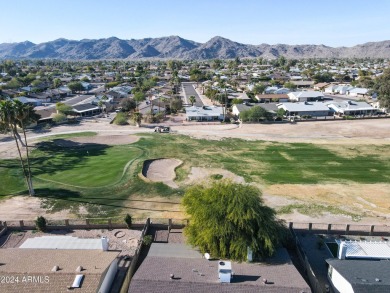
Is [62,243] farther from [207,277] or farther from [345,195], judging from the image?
[345,195]

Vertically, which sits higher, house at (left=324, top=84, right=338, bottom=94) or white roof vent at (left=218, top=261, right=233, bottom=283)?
house at (left=324, top=84, right=338, bottom=94)

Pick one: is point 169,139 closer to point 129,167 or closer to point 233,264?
point 129,167

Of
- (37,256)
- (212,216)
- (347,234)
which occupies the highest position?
(212,216)

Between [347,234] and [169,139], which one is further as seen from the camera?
[169,139]

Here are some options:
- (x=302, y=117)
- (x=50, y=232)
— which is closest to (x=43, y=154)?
(x=50, y=232)

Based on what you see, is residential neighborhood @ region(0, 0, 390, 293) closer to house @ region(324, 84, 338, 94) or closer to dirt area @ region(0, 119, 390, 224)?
dirt area @ region(0, 119, 390, 224)

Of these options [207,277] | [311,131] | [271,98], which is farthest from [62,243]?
[271,98]

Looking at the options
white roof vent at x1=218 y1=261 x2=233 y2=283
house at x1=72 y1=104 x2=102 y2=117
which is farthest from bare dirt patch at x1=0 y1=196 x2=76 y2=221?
house at x1=72 y1=104 x2=102 y2=117
